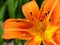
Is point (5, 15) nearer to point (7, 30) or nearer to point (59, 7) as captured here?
point (7, 30)

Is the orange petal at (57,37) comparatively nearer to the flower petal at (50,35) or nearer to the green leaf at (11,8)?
the flower petal at (50,35)

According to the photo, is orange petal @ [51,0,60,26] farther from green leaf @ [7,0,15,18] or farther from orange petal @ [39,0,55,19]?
green leaf @ [7,0,15,18]

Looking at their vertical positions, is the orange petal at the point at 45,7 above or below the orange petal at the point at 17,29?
above

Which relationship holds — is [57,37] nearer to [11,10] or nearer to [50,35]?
[50,35]

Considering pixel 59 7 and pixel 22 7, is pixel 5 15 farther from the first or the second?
pixel 59 7

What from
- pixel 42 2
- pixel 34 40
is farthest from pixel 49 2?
pixel 34 40

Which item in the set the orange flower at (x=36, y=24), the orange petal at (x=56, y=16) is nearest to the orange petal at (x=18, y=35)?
the orange flower at (x=36, y=24)

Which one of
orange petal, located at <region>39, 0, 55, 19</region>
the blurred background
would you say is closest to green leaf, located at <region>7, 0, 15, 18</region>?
the blurred background

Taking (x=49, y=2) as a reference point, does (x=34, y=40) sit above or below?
below

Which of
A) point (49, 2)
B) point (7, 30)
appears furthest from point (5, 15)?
point (49, 2)
